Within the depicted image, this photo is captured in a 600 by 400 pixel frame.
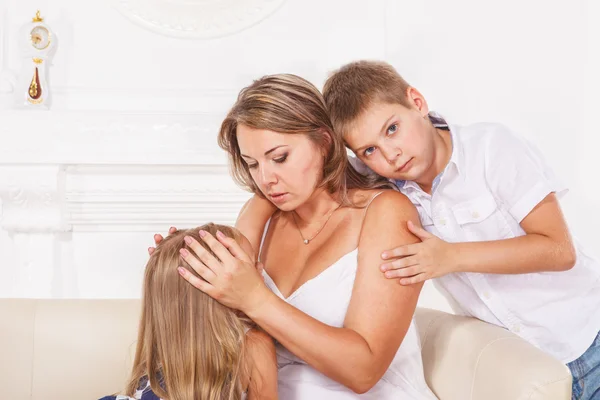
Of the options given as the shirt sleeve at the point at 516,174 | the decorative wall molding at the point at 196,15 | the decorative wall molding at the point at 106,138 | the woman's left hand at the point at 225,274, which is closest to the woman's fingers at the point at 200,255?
the woman's left hand at the point at 225,274

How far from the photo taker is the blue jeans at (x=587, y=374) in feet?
5.96

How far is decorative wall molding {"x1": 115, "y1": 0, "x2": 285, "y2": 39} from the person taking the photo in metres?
2.75

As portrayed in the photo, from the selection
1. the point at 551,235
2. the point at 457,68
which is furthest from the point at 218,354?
the point at 457,68

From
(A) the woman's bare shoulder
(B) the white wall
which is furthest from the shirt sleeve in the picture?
(B) the white wall

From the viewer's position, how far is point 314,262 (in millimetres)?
1765

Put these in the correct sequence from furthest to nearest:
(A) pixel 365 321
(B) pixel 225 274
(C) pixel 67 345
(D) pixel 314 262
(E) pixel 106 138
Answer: (E) pixel 106 138 → (C) pixel 67 345 → (D) pixel 314 262 → (A) pixel 365 321 → (B) pixel 225 274

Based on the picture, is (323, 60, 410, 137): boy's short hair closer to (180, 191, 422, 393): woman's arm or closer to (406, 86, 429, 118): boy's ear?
(406, 86, 429, 118): boy's ear

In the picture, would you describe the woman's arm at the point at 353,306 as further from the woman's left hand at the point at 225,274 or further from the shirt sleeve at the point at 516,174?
the shirt sleeve at the point at 516,174

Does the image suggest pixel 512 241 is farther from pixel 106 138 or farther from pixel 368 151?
pixel 106 138

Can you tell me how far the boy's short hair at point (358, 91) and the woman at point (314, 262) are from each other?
41 mm

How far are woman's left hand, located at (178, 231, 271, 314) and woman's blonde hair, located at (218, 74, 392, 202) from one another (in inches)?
13.1

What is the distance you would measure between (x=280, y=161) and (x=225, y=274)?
368 millimetres

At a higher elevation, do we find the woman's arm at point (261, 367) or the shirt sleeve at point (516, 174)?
the shirt sleeve at point (516, 174)

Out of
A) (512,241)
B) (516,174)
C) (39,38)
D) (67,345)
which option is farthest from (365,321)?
(39,38)
